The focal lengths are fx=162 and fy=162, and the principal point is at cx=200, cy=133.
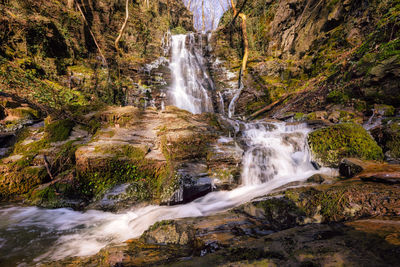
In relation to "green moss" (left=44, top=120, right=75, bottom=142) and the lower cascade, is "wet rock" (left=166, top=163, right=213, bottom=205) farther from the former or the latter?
"green moss" (left=44, top=120, right=75, bottom=142)

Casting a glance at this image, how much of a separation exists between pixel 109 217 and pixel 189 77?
13593mm

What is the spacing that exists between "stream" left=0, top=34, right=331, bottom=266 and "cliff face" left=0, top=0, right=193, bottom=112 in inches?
173

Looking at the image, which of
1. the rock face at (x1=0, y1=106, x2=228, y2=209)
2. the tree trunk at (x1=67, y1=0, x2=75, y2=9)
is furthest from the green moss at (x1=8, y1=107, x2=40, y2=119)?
the tree trunk at (x1=67, y1=0, x2=75, y2=9)

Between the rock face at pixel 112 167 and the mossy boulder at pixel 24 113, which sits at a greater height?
the mossy boulder at pixel 24 113

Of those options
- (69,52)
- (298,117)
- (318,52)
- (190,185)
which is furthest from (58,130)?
(318,52)

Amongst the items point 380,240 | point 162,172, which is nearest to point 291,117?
point 162,172

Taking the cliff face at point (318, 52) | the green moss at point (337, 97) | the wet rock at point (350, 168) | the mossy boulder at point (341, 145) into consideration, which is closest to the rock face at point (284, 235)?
the wet rock at point (350, 168)

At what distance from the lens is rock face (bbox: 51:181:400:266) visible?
124 centimetres

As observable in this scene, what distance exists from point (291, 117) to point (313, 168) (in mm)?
4991

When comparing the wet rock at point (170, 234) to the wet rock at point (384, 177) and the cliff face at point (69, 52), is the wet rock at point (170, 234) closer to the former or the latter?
the wet rock at point (384, 177)

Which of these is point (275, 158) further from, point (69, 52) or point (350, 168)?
point (69, 52)

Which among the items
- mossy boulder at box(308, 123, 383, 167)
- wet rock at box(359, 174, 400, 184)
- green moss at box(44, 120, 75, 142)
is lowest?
wet rock at box(359, 174, 400, 184)

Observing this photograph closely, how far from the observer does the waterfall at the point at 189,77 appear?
13.1 metres

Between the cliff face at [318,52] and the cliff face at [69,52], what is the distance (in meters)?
8.77
